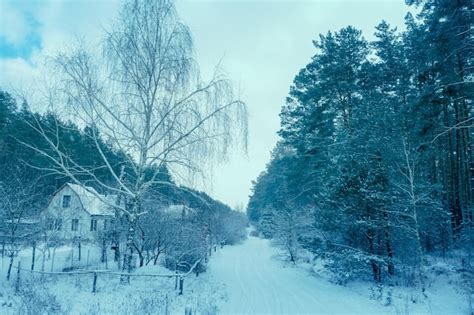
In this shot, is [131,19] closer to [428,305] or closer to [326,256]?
[326,256]

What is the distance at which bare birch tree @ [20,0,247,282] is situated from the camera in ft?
29.2

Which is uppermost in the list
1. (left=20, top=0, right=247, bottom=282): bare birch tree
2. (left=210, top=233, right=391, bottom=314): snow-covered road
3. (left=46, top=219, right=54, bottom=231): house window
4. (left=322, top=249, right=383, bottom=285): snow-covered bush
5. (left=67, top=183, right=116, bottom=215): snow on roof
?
(left=20, top=0, right=247, bottom=282): bare birch tree

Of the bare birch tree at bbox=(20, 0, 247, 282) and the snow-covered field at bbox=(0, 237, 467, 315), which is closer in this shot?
the snow-covered field at bbox=(0, 237, 467, 315)

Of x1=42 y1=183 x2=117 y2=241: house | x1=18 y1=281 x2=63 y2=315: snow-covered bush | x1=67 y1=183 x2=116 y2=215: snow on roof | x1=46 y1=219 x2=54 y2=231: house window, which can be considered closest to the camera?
x1=18 y1=281 x2=63 y2=315: snow-covered bush

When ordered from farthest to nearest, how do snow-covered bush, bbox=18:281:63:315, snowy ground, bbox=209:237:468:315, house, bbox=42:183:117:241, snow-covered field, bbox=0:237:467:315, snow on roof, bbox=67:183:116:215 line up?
house, bbox=42:183:117:241 < snow on roof, bbox=67:183:116:215 < snowy ground, bbox=209:237:468:315 < snow-covered field, bbox=0:237:467:315 < snow-covered bush, bbox=18:281:63:315

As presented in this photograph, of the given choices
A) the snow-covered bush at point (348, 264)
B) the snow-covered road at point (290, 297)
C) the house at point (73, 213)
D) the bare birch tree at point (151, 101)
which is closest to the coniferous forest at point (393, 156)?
the snow-covered bush at point (348, 264)

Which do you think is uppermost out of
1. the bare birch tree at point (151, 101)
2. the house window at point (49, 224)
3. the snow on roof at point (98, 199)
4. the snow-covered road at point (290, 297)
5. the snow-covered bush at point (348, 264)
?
the bare birch tree at point (151, 101)

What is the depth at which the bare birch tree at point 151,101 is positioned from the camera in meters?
8.91

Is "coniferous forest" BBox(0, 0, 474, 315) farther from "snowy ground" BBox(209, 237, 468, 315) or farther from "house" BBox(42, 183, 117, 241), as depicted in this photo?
"house" BBox(42, 183, 117, 241)

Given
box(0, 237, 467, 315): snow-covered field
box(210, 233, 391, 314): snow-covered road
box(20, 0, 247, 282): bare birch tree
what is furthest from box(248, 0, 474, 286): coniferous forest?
box(20, 0, 247, 282): bare birch tree

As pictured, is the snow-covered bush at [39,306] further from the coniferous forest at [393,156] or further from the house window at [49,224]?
the house window at [49,224]

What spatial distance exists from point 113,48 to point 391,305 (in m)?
12.8

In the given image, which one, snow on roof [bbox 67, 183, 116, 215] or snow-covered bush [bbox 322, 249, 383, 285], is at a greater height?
snow on roof [bbox 67, 183, 116, 215]

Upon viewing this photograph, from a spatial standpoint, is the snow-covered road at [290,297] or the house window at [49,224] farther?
the house window at [49,224]
